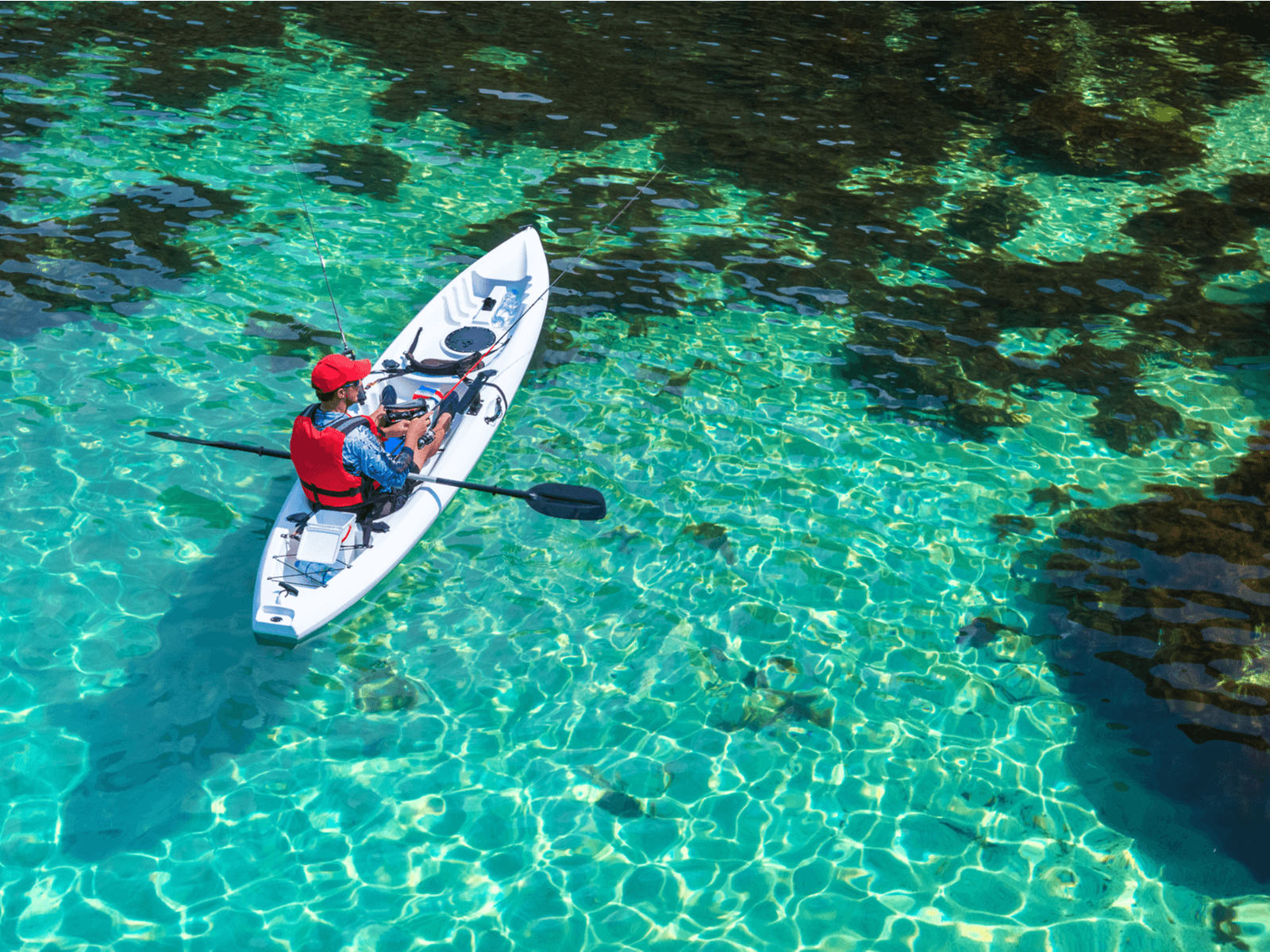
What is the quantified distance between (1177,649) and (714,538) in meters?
3.94

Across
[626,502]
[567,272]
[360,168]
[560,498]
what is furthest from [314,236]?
[560,498]

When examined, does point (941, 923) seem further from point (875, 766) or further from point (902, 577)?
point (902, 577)

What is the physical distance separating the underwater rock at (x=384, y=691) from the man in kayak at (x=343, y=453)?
1.40 m

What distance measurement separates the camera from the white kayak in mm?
6859

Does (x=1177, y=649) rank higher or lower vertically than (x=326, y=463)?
lower

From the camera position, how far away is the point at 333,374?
6785 millimetres

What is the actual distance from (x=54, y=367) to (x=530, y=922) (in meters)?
7.78

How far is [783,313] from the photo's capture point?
11016 mm

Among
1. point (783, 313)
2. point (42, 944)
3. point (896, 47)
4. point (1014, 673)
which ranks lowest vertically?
point (42, 944)

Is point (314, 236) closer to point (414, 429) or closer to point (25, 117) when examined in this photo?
point (414, 429)

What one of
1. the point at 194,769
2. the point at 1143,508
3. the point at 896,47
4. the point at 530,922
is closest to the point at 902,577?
the point at 1143,508

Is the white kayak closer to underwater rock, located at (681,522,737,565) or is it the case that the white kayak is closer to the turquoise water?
the turquoise water

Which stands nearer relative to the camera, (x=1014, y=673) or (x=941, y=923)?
(x=941, y=923)

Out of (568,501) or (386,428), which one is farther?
(386,428)
